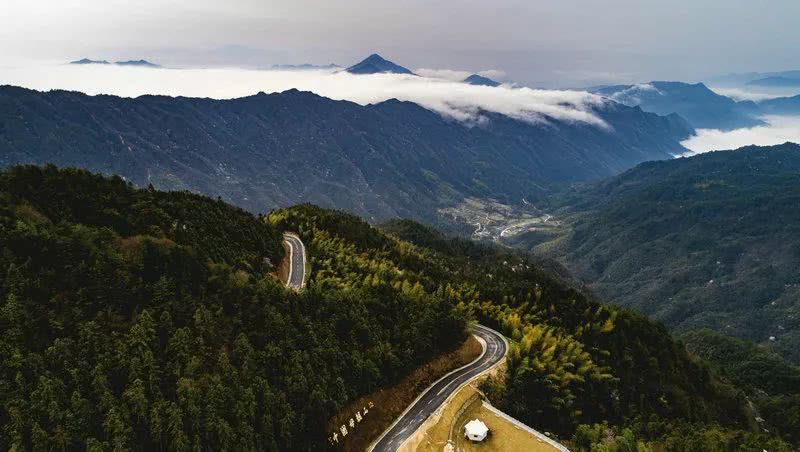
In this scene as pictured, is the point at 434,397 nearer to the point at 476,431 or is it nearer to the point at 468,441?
the point at 468,441

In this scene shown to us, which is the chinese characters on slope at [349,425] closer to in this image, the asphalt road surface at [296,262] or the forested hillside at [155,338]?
the forested hillside at [155,338]

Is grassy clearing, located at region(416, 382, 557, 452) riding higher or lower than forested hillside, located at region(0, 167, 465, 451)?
lower

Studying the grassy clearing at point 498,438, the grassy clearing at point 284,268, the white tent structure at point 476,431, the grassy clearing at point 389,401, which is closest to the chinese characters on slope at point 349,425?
the grassy clearing at point 389,401

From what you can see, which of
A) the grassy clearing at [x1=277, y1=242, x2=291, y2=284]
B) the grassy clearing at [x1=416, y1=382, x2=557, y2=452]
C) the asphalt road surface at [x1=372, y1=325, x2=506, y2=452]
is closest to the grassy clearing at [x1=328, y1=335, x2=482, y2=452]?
the asphalt road surface at [x1=372, y1=325, x2=506, y2=452]

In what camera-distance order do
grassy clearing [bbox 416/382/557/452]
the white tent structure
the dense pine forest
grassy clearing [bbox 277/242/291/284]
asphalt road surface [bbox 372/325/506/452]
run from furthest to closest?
grassy clearing [bbox 277/242/291/284] → asphalt road surface [bbox 372/325/506/452] → the white tent structure → grassy clearing [bbox 416/382/557/452] → the dense pine forest

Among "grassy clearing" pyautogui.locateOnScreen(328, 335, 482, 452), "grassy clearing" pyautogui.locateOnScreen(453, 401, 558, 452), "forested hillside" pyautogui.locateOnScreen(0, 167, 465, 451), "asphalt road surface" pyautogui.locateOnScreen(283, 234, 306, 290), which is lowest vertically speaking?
"grassy clearing" pyautogui.locateOnScreen(453, 401, 558, 452)

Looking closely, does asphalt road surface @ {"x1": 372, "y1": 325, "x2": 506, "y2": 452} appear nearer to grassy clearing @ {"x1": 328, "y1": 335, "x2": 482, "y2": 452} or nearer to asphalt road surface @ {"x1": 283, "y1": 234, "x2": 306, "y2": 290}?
grassy clearing @ {"x1": 328, "y1": 335, "x2": 482, "y2": 452}

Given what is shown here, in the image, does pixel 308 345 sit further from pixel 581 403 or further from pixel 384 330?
pixel 581 403

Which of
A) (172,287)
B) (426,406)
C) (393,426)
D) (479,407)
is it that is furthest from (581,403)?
(172,287)
